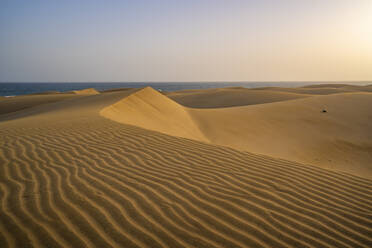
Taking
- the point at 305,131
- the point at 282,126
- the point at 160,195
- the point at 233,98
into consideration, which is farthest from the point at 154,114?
the point at 233,98

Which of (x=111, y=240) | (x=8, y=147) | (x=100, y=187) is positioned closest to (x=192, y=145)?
(x=100, y=187)

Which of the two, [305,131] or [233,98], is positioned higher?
[233,98]

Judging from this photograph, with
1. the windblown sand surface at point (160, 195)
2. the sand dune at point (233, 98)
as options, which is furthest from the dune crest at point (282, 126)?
the sand dune at point (233, 98)

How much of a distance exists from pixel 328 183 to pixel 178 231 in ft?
8.06

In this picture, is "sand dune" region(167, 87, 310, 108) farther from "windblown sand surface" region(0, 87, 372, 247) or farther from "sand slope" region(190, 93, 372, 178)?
"windblown sand surface" region(0, 87, 372, 247)

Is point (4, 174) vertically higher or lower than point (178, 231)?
higher

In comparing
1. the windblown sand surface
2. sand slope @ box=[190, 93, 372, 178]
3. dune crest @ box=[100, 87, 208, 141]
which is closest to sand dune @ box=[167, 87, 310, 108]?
sand slope @ box=[190, 93, 372, 178]

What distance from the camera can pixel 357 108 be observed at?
1426 centimetres

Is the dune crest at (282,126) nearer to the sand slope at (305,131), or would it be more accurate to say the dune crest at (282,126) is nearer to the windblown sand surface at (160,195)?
the sand slope at (305,131)

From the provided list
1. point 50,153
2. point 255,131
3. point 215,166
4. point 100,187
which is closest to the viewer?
point 100,187

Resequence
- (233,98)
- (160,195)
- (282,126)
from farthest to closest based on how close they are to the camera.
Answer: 1. (233,98)
2. (282,126)
3. (160,195)

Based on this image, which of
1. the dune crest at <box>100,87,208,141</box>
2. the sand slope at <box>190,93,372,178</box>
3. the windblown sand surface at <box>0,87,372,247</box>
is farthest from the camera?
the dune crest at <box>100,87,208,141</box>

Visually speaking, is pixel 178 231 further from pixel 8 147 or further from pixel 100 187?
pixel 8 147

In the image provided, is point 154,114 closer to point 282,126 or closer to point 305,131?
point 282,126
